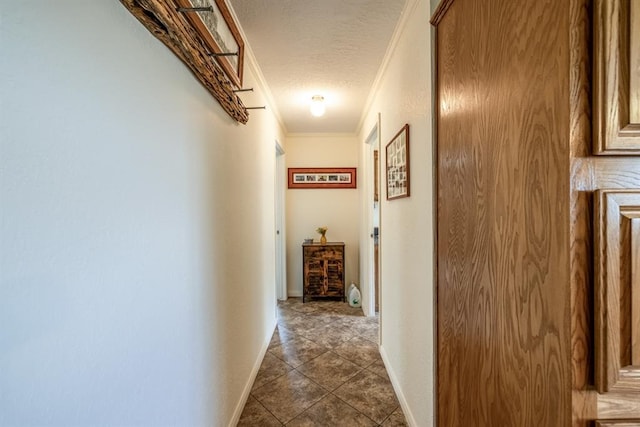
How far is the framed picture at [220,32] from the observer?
1.08 meters

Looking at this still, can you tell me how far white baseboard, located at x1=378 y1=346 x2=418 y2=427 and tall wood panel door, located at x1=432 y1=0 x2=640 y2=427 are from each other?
2.83 ft

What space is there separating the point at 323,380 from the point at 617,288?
193 cm

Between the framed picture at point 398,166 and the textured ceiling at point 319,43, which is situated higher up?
the textured ceiling at point 319,43

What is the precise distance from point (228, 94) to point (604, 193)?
1.46m

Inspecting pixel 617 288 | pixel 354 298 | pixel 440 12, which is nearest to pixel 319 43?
pixel 440 12

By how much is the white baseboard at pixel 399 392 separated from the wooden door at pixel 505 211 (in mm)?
561

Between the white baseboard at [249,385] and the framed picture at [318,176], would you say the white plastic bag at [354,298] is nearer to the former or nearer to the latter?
the white baseboard at [249,385]

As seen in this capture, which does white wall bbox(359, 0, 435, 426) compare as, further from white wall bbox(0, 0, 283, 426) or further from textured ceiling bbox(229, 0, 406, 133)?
white wall bbox(0, 0, 283, 426)

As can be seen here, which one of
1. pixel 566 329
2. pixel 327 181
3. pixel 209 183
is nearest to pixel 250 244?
pixel 209 183

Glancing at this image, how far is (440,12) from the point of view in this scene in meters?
1.15

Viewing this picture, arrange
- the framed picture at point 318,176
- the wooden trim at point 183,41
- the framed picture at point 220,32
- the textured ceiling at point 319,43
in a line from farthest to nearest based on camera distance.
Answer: the framed picture at point 318,176 → the textured ceiling at point 319,43 → the framed picture at point 220,32 → the wooden trim at point 183,41

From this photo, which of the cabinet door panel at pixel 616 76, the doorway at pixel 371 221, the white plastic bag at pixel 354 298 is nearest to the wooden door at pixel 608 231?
the cabinet door panel at pixel 616 76

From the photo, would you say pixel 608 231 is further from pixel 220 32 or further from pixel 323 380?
pixel 323 380

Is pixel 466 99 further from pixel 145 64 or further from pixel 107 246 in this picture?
pixel 107 246
